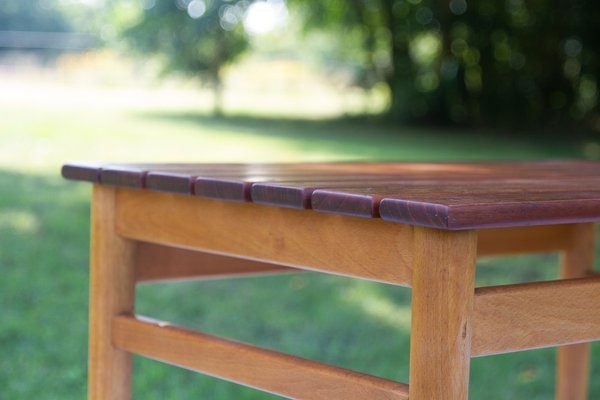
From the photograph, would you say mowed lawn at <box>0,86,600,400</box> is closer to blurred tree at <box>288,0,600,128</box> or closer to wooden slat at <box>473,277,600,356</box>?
wooden slat at <box>473,277,600,356</box>

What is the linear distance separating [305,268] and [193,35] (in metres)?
14.9

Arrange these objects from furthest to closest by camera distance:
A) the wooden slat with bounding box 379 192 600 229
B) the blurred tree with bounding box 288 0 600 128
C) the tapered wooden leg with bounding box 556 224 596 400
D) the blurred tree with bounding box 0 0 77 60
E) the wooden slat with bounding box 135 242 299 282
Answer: the blurred tree with bounding box 0 0 77 60
the blurred tree with bounding box 288 0 600 128
the tapered wooden leg with bounding box 556 224 596 400
the wooden slat with bounding box 135 242 299 282
the wooden slat with bounding box 379 192 600 229

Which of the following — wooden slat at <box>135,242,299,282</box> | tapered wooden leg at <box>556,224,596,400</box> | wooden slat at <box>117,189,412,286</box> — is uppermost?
wooden slat at <box>117,189,412,286</box>

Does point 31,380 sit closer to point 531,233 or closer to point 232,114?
point 531,233

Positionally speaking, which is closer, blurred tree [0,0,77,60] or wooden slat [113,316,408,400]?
wooden slat [113,316,408,400]

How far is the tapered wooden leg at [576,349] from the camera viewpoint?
97.7 inches

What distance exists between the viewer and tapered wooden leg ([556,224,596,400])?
2482 millimetres

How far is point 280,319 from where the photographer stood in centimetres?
407

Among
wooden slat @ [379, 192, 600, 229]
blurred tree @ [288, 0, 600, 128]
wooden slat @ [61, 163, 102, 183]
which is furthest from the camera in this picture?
blurred tree @ [288, 0, 600, 128]

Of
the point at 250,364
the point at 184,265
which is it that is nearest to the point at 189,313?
the point at 184,265

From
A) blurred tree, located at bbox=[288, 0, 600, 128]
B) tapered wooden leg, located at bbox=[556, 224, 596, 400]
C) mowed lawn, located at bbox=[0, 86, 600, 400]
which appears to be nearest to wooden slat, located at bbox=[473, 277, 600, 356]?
tapered wooden leg, located at bbox=[556, 224, 596, 400]

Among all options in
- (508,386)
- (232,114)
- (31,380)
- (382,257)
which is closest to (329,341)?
(508,386)

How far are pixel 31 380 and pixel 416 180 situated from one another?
196cm

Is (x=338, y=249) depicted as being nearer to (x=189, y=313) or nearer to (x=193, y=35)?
(x=189, y=313)
